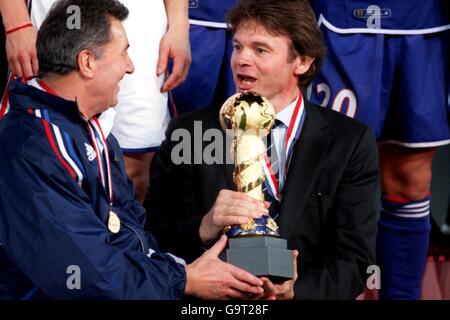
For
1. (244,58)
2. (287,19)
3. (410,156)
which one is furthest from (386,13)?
(244,58)

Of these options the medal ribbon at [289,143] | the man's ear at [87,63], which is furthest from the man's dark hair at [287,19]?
the man's ear at [87,63]

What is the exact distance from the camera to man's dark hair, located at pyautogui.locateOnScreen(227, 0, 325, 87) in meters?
2.73

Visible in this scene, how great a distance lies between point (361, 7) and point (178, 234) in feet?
3.27

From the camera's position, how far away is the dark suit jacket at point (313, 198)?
99.7 inches

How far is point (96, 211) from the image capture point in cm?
230

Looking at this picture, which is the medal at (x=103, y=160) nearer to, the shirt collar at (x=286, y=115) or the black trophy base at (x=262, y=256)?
the black trophy base at (x=262, y=256)

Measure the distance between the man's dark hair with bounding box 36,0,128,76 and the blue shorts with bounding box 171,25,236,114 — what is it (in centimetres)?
68

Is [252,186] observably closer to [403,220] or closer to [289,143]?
[289,143]

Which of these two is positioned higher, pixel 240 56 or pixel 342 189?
pixel 240 56

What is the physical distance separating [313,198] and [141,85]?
1.80ft

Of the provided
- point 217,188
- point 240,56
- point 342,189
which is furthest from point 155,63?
point 342,189
